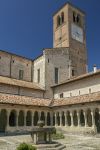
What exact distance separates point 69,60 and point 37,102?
1037 cm

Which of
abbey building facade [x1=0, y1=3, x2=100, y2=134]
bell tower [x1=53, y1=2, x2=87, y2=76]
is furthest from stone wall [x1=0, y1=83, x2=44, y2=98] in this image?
bell tower [x1=53, y1=2, x2=87, y2=76]

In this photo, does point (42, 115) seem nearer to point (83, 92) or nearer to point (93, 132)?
point (83, 92)

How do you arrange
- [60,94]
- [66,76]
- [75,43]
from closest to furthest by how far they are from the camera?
1. [60,94]
2. [66,76]
3. [75,43]

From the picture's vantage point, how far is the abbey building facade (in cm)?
2216

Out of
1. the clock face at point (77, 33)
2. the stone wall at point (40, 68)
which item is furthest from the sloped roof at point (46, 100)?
the clock face at point (77, 33)

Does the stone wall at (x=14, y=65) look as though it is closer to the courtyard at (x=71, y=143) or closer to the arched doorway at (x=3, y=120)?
the arched doorway at (x=3, y=120)

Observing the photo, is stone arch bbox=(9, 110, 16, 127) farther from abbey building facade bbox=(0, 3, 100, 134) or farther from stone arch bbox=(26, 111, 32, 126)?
stone arch bbox=(26, 111, 32, 126)

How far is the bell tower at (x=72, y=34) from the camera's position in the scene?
3461cm

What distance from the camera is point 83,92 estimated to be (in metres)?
24.1

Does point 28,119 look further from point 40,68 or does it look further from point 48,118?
point 40,68

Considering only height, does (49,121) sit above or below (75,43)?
below

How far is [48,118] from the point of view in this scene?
89.5 feet

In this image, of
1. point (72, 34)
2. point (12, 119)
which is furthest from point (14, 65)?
point (72, 34)

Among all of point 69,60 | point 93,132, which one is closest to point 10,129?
point 93,132
